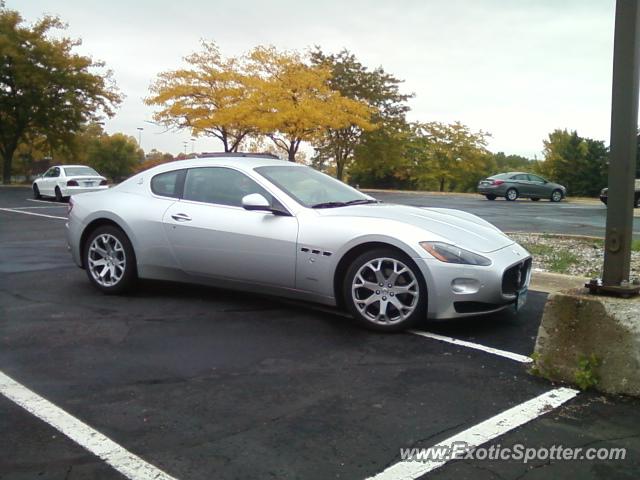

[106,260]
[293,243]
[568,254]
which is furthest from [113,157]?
[293,243]

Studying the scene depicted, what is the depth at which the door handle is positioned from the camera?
5594 mm

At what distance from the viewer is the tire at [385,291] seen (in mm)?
4602

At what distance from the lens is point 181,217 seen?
5.63 metres

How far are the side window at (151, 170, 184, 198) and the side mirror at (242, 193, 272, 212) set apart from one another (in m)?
1.05

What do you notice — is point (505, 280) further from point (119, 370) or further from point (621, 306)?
point (119, 370)

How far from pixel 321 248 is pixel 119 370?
5.95ft

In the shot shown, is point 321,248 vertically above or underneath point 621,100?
underneath

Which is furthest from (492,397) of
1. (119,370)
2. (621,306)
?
(119,370)

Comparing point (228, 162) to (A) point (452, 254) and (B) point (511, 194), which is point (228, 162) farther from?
(B) point (511, 194)

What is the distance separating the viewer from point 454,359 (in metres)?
4.16

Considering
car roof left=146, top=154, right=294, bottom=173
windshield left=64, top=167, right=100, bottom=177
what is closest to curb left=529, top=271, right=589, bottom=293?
car roof left=146, top=154, right=294, bottom=173

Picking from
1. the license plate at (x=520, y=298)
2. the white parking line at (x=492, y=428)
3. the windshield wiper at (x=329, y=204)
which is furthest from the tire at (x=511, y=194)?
the white parking line at (x=492, y=428)

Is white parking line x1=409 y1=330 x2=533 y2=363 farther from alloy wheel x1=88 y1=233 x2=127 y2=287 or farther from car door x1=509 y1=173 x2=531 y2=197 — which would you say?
car door x1=509 y1=173 x2=531 y2=197

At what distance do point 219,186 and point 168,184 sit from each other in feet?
2.08
